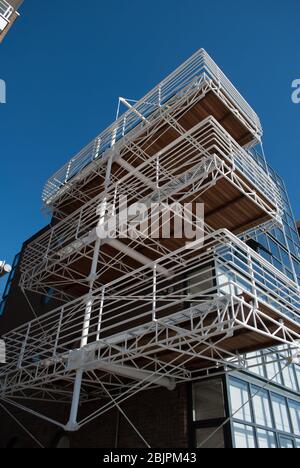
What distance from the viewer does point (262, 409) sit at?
7.55 meters

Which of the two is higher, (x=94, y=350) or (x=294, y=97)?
(x=294, y=97)

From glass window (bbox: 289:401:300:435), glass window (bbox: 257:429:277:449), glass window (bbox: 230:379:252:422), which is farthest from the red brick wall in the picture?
glass window (bbox: 289:401:300:435)

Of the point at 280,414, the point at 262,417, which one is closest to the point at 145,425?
the point at 262,417

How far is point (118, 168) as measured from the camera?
10.8 m

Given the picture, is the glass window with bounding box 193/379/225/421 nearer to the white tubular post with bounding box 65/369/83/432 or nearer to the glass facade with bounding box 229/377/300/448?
the glass facade with bounding box 229/377/300/448

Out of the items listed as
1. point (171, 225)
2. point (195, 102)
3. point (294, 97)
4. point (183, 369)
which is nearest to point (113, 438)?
point (183, 369)

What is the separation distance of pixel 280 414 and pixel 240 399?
1410 millimetres

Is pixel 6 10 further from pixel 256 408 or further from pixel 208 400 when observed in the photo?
pixel 256 408

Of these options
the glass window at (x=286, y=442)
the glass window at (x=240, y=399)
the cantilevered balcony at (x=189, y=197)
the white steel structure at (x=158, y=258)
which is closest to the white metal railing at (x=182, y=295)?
the white steel structure at (x=158, y=258)

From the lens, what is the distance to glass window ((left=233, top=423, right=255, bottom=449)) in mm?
6609

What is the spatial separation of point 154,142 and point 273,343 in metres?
6.31

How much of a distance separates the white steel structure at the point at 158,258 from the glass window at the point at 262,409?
1103 millimetres

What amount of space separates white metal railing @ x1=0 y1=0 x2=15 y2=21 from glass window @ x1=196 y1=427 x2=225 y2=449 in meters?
13.6
